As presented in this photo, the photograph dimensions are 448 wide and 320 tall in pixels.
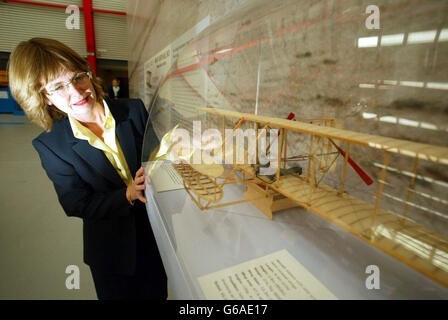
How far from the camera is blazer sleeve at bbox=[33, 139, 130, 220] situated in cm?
94

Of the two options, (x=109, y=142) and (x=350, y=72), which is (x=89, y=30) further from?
(x=350, y=72)

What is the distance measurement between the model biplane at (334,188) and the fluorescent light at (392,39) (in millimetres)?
274

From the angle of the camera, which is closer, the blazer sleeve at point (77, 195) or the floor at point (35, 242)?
the blazer sleeve at point (77, 195)

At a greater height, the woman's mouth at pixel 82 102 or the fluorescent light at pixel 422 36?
the fluorescent light at pixel 422 36

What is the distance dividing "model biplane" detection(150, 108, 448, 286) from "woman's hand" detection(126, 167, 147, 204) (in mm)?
144

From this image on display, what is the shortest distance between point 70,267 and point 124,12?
8.20m

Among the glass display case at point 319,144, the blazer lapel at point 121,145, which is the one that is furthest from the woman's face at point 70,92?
the glass display case at point 319,144

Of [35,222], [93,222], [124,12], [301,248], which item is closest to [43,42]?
[93,222]

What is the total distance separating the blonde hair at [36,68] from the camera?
914 millimetres

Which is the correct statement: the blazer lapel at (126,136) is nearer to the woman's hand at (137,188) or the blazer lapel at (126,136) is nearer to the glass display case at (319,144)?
the glass display case at (319,144)

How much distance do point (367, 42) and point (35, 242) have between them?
111 inches

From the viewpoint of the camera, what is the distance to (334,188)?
0.77 m
